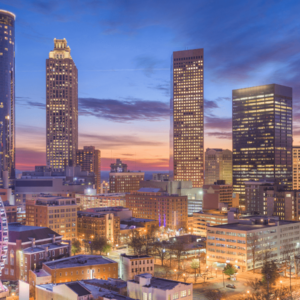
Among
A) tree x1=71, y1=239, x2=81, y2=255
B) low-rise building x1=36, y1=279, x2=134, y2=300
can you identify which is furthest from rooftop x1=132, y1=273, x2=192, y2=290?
tree x1=71, y1=239, x2=81, y2=255

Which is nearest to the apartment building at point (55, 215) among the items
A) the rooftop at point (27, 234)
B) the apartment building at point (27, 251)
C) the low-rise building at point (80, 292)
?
the rooftop at point (27, 234)

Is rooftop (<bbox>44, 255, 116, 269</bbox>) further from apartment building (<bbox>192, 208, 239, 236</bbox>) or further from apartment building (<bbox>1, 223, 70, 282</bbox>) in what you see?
apartment building (<bbox>192, 208, 239, 236</bbox>)

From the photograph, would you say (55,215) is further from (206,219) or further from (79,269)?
(206,219)

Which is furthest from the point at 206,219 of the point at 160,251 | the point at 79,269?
the point at 79,269

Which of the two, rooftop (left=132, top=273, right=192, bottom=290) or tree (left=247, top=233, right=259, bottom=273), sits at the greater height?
rooftop (left=132, top=273, right=192, bottom=290)

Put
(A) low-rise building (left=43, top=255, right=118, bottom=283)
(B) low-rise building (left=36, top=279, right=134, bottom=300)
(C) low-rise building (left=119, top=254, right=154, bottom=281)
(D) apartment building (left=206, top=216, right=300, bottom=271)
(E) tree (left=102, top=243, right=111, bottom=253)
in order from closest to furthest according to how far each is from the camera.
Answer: (B) low-rise building (left=36, top=279, right=134, bottom=300)
(A) low-rise building (left=43, top=255, right=118, bottom=283)
(C) low-rise building (left=119, top=254, right=154, bottom=281)
(D) apartment building (left=206, top=216, right=300, bottom=271)
(E) tree (left=102, top=243, right=111, bottom=253)

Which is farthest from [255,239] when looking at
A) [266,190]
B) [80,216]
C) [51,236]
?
[266,190]

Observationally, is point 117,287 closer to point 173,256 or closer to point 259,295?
point 259,295
